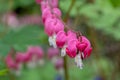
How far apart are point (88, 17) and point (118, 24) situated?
0.21 meters

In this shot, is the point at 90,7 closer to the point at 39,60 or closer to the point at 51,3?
the point at 39,60

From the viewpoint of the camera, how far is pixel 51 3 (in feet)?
5.20

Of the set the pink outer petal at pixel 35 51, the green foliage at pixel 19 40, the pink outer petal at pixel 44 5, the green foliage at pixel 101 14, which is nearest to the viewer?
the pink outer petal at pixel 44 5

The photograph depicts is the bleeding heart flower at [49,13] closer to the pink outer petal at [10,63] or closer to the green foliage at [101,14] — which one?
the green foliage at [101,14]

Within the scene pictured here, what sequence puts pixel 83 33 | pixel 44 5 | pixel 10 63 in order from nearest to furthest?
pixel 44 5, pixel 10 63, pixel 83 33

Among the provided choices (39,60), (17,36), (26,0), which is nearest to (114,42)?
(39,60)

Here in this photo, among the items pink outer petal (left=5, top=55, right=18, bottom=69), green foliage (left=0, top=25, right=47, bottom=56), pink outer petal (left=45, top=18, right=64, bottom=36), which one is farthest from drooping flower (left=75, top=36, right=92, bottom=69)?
pink outer petal (left=5, top=55, right=18, bottom=69)

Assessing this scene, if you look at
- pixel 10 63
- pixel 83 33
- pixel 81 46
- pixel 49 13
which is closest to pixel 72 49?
pixel 81 46

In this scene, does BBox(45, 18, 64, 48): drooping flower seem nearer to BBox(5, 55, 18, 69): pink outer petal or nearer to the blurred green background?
the blurred green background

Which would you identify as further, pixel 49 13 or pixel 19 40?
pixel 19 40

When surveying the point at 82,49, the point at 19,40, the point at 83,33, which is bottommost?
the point at 82,49

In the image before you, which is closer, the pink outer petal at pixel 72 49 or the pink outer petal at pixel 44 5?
the pink outer petal at pixel 72 49

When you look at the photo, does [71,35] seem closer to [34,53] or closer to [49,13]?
[49,13]

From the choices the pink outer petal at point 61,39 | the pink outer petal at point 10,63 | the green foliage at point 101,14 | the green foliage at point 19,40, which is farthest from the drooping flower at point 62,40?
the pink outer petal at point 10,63
